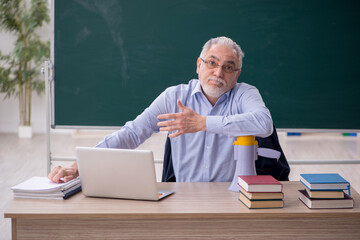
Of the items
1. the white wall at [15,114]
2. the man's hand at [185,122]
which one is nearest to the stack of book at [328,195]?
the man's hand at [185,122]

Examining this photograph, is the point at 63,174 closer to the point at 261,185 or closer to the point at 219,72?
the point at 261,185

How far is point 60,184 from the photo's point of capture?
179 cm

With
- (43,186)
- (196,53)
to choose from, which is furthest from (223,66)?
(196,53)

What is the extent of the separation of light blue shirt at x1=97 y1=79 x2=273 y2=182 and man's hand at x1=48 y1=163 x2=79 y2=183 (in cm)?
27

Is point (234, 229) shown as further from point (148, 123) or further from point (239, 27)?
point (239, 27)

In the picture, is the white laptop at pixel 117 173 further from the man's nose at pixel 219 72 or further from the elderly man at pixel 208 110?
the man's nose at pixel 219 72

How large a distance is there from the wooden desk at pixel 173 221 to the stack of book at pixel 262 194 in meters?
0.03

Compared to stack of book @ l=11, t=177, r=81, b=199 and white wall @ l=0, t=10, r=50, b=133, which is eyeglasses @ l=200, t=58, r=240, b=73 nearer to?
stack of book @ l=11, t=177, r=81, b=199

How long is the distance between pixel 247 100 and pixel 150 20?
1.45 meters

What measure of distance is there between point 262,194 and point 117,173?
55cm

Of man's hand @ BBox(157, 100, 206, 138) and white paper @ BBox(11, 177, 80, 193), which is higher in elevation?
man's hand @ BBox(157, 100, 206, 138)

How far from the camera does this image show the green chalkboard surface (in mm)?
3412

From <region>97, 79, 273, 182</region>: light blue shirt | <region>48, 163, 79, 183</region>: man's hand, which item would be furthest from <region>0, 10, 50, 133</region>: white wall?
<region>48, 163, 79, 183</region>: man's hand

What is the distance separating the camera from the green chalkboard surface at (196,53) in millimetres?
3412
